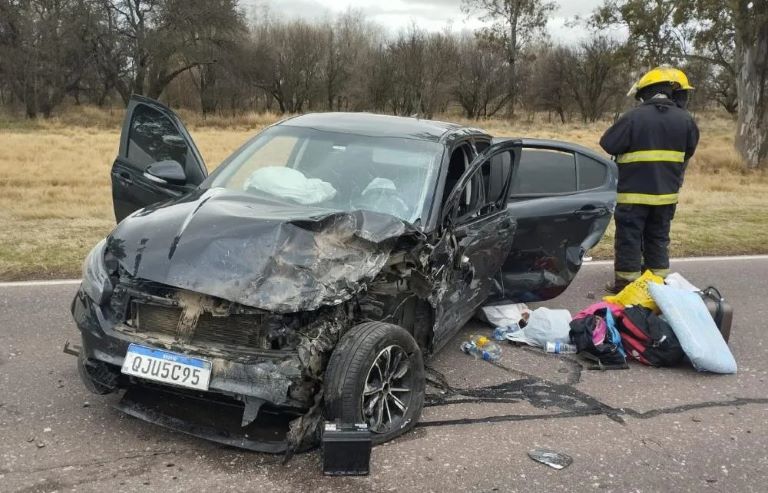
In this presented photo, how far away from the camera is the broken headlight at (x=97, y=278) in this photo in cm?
347

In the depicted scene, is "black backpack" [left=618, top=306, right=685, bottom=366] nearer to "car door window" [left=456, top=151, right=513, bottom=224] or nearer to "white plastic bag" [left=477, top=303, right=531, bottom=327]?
"white plastic bag" [left=477, top=303, right=531, bottom=327]

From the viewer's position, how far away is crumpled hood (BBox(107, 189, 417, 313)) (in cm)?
323

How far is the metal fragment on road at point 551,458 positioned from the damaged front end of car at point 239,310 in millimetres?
1059

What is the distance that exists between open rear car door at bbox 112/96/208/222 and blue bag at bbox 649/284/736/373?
142 inches

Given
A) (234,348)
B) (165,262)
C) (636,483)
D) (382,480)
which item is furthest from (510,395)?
(165,262)

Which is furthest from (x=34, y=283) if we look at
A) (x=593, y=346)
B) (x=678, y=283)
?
(x=678, y=283)

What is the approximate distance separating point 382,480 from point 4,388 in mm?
2438

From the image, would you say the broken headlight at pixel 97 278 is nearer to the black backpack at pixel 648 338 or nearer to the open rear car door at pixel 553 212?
the open rear car door at pixel 553 212

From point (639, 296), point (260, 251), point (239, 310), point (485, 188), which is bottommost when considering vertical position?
point (639, 296)

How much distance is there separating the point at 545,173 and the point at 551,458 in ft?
10.6

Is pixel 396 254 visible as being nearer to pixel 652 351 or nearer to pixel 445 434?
pixel 445 434

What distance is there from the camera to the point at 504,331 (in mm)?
5488

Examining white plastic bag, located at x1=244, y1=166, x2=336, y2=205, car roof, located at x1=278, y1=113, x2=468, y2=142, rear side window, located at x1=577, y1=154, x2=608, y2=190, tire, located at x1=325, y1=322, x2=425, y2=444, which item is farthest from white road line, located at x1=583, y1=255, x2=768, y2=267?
tire, located at x1=325, y1=322, x2=425, y2=444

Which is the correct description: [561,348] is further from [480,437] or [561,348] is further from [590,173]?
[590,173]
